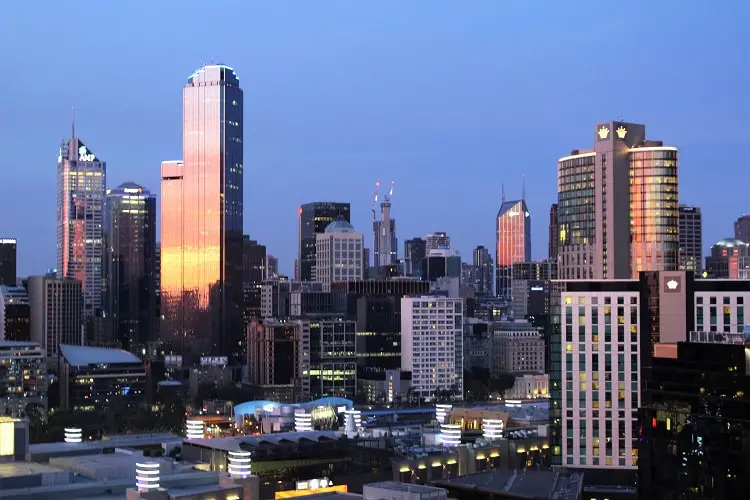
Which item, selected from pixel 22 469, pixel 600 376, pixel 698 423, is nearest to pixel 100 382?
pixel 600 376

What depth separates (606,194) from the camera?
157 m

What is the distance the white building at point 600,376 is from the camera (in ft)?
274

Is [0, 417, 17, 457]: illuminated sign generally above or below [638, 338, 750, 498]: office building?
below

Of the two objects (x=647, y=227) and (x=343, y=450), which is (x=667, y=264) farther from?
(x=343, y=450)

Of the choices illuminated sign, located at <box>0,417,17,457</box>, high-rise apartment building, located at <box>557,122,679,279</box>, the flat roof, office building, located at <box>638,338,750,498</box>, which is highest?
high-rise apartment building, located at <box>557,122,679,279</box>

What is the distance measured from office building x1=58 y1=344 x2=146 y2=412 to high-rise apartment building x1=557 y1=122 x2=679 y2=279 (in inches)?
2473

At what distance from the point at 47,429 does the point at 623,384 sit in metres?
73.2

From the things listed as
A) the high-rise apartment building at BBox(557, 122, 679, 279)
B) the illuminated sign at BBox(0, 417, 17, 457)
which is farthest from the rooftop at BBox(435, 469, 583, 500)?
the high-rise apartment building at BBox(557, 122, 679, 279)

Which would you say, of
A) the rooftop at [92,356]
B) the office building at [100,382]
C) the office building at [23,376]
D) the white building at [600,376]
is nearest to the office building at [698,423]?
the white building at [600,376]

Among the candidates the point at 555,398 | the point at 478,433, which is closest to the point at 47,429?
the point at 478,433

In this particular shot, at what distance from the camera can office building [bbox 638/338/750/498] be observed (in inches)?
1636

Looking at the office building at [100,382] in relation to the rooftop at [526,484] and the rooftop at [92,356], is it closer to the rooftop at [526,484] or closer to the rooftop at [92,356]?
the rooftop at [92,356]

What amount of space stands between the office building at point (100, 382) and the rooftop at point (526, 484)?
108590 mm

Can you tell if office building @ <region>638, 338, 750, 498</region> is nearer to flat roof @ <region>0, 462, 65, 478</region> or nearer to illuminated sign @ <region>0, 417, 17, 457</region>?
flat roof @ <region>0, 462, 65, 478</region>
